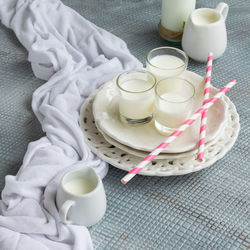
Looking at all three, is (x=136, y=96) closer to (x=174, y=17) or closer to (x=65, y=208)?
(x=65, y=208)

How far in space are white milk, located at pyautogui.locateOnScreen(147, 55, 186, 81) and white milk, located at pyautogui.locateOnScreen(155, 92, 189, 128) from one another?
7cm

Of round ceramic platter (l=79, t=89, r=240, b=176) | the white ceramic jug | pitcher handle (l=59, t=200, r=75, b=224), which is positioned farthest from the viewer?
the white ceramic jug

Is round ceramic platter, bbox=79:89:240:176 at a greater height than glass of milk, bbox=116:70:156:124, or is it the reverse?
glass of milk, bbox=116:70:156:124

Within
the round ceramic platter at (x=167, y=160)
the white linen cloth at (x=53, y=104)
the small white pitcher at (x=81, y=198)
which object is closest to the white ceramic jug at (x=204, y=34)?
the white linen cloth at (x=53, y=104)

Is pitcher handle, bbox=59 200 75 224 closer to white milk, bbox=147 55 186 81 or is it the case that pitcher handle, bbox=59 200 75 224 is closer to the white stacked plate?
the white stacked plate

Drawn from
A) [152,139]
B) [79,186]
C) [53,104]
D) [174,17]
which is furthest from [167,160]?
[174,17]

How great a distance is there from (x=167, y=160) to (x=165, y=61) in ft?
0.84

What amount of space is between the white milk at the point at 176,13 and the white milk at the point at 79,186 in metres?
0.66

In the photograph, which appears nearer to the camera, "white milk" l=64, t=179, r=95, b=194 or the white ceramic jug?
"white milk" l=64, t=179, r=95, b=194

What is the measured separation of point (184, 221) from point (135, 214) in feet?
0.31

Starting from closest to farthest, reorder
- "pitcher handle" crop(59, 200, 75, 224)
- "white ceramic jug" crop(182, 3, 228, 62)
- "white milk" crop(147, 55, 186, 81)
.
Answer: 1. "pitcher handle" crop(59, 200, 75, 224)
2. "white milk" crop(147, 55, 186, 81)
3. "white ceramic jug" crop(182, 3, 228, 62)

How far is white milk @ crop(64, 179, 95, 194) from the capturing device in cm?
86

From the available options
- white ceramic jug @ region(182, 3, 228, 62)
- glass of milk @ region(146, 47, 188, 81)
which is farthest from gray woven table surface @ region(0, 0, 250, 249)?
glass of milk @ region(146, 47, 188, 81)

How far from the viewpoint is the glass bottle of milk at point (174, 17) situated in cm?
132
